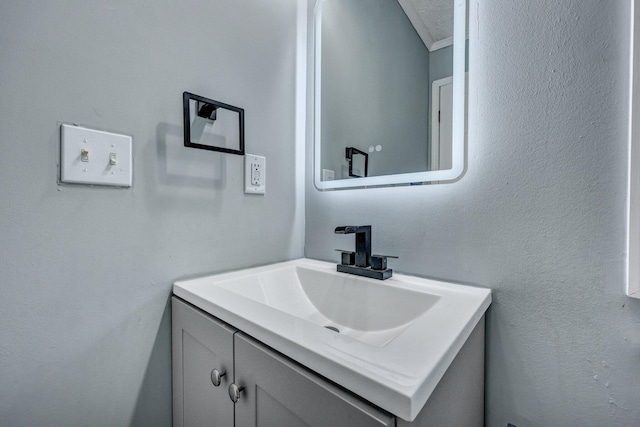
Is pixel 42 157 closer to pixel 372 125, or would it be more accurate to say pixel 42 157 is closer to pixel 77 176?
pixel 77 176

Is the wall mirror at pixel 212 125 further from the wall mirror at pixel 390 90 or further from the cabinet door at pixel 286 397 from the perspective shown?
the cabinet door at pixel 286 397

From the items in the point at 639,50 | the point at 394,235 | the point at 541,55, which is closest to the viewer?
the point at 639,50

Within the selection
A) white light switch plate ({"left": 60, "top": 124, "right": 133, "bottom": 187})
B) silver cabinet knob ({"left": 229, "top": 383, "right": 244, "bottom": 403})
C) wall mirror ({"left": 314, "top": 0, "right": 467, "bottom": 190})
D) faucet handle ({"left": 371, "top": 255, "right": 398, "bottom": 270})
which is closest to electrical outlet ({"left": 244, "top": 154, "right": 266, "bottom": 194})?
wall mirror ({"left": 314, "top": 0, "right": 467, "bottom": 190})

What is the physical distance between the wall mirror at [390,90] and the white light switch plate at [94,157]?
1.98ft

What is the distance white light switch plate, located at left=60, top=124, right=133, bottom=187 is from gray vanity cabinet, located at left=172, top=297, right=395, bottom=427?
35cm

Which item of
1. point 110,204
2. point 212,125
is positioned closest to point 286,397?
point 110,204

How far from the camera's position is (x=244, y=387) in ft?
1.74

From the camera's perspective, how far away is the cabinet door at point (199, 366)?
1.90 ft

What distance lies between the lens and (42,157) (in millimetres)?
565

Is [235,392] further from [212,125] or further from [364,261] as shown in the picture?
[212,125]

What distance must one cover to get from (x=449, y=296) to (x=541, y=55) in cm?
58

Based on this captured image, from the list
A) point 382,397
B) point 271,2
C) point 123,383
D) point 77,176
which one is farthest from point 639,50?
point 123,383

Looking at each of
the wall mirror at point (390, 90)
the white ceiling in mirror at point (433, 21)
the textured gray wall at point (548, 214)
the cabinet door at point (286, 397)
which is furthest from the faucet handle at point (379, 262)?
the white ceiling in mirror at point (433, 21)

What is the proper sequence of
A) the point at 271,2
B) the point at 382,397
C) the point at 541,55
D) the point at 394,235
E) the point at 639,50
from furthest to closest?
the point at 271,2
the point at 394,235
the point at 541,55
the point at 639,50
the point at 382,397
